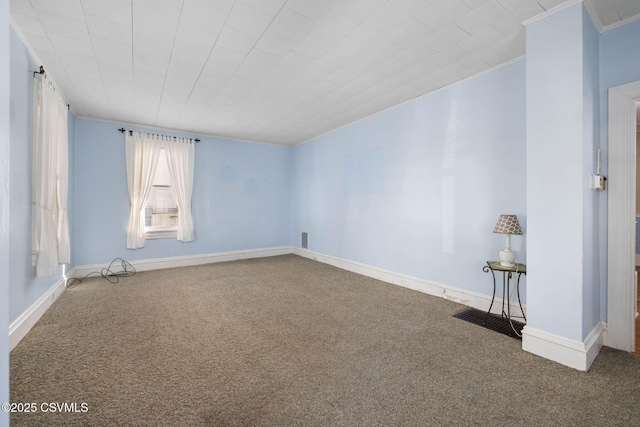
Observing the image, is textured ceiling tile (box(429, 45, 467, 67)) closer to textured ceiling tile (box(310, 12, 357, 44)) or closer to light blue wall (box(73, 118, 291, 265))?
textured ceiling tile (box(310, 12, 357, 44))

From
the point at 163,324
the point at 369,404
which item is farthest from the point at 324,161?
the point at 369,404

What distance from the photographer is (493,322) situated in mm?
2748

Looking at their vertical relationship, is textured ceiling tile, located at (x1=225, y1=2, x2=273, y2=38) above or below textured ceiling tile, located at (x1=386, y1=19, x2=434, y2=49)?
above

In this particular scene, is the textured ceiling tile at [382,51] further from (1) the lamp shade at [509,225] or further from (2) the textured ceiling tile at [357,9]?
(1) the lamp shade at [509,225]

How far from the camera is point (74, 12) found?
212 cm

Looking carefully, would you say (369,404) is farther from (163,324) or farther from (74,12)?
(74,12)

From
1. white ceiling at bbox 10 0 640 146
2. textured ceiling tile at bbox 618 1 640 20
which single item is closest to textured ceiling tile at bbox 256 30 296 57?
white ceiling at bbox 10 0 640 146

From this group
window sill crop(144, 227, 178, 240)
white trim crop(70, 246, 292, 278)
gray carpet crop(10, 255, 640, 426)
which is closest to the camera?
gray carpet crop(10, 255, 640, 426)

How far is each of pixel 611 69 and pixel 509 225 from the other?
1483mm

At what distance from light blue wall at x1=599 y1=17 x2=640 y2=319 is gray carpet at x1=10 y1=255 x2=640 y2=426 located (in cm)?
89

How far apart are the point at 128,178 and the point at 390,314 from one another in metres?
4.93

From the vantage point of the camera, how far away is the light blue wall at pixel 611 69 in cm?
217

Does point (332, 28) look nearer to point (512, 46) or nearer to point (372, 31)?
point (372, 31)

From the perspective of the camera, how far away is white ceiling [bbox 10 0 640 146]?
2094mm
